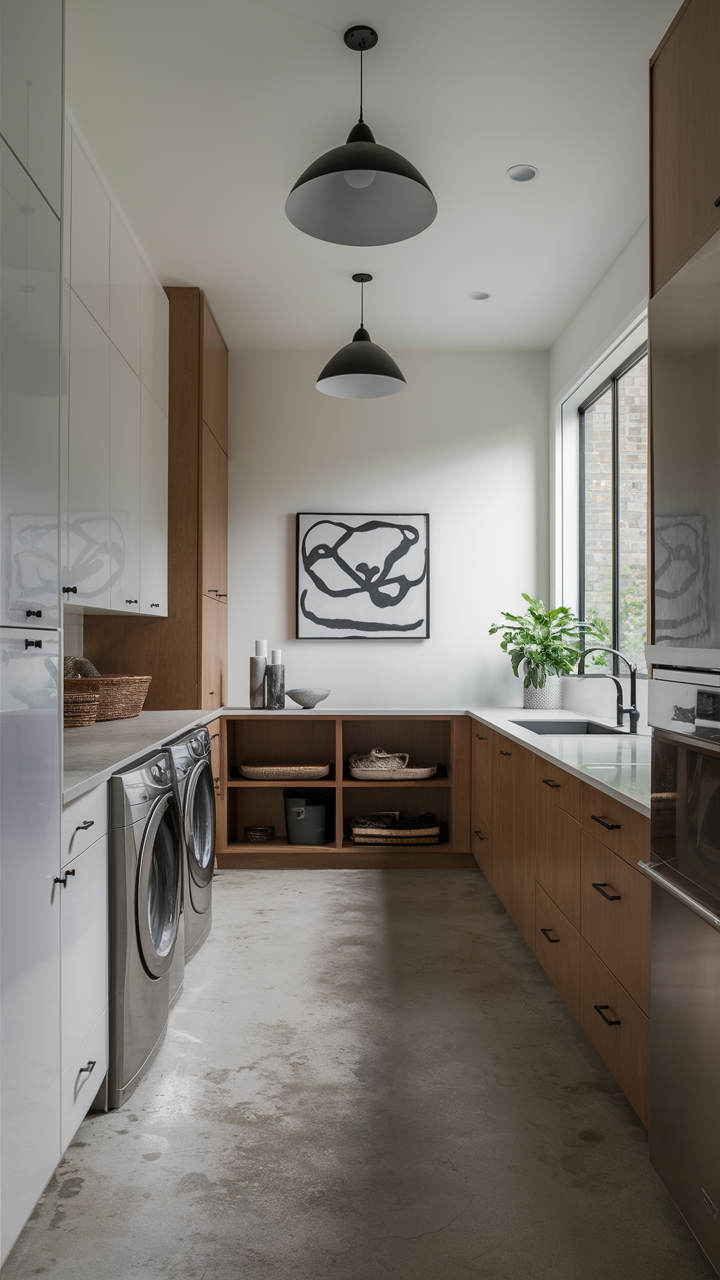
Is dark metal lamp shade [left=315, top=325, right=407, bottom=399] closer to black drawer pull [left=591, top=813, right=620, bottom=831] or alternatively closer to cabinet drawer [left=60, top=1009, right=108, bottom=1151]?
black drawer pull [left=591, top=813, right=620, bottom=831]

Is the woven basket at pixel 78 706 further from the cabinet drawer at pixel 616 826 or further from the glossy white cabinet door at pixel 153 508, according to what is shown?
the cabinet drawer at pixel 616 826

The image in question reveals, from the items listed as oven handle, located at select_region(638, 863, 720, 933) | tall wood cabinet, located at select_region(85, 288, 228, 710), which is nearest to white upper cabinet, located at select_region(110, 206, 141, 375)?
tall wood cabinet, located at select_region(85, 288, 228, 710)

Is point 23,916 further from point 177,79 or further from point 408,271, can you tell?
point 408,271

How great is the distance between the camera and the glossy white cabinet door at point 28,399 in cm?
148

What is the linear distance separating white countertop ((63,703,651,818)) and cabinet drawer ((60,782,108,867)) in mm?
32

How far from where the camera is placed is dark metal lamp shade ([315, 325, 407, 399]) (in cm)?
344

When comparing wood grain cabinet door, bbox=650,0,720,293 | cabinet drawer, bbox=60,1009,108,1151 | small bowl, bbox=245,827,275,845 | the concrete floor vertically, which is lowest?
the concrete floor

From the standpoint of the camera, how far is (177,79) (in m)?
2.58

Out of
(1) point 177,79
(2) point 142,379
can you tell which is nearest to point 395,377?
(2) point 142,379

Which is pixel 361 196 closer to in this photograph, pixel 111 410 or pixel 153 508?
pixel 111 410

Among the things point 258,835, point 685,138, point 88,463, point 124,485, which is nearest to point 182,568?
point 124,485

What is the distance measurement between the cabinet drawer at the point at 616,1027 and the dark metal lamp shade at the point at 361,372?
229cm

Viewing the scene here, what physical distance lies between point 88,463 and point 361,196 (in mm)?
1269

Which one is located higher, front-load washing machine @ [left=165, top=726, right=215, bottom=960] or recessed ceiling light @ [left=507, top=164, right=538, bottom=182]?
recessed ceiling light @ [left=507, top=164, right=538, bottom=182]
